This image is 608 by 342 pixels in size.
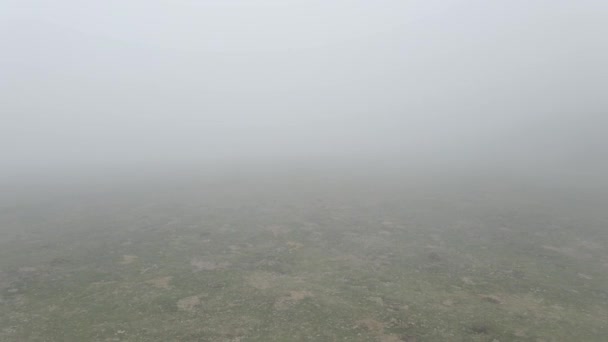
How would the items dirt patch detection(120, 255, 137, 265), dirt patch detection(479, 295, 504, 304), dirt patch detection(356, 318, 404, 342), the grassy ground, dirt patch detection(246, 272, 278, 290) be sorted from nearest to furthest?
1. dirt patch detection(356, 318, 404, 342)
2. the grassy ground
3. dirt patch detection(479, 295, 504, 304)
4. dirt patch detection(246, 272, 278, 290)
5. dirt patch detection(120, 255, 137, 265)

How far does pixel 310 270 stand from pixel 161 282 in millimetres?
12383

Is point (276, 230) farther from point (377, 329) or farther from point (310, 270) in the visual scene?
point (377, 329)

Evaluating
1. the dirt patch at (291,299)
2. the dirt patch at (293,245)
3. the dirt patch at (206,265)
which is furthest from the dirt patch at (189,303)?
the dirt patch at (293,245)

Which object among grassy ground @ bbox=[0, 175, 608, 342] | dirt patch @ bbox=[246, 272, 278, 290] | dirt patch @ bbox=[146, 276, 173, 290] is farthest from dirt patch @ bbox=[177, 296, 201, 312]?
dirt patch @ bbox=[246, 272, 278, 290]

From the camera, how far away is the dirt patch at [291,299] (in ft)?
93.9

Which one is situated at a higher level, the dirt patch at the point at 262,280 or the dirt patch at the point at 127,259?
the dirt patch at the point at 127,259

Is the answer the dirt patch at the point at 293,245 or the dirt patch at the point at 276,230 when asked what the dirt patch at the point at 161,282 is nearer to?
the dirt patch at the point at 293,245

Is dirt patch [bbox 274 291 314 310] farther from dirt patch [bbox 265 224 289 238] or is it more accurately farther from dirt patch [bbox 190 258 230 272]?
dirt patch [bbox 265 224 289 238]

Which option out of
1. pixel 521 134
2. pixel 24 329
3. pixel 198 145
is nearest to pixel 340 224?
pixel 24 329

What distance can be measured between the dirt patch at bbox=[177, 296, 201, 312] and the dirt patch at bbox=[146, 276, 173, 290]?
3.00 meters

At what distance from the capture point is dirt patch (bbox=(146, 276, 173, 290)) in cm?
3219

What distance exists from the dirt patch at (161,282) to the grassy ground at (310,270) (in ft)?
0.53

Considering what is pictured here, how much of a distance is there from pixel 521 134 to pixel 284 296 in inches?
5590

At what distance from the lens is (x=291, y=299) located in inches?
1169
